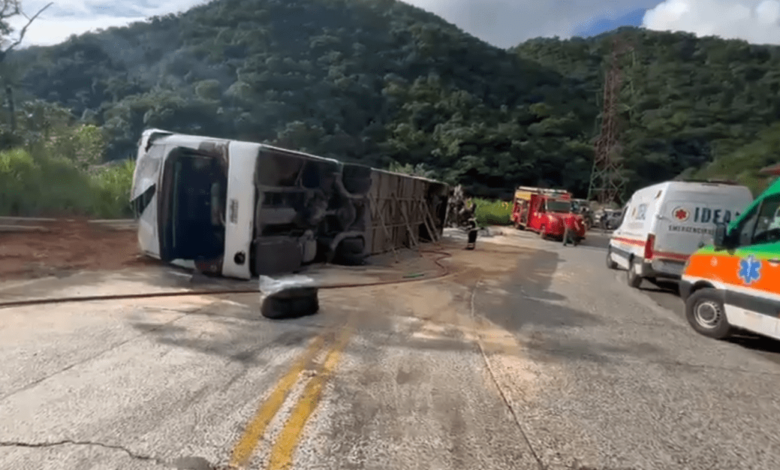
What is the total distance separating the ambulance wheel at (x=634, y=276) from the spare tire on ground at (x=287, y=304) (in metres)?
7.68

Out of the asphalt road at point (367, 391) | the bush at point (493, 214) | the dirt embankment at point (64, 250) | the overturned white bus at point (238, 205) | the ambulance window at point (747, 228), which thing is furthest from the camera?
the bush at point (493, 214)

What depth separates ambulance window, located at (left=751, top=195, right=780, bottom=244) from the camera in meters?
6.71

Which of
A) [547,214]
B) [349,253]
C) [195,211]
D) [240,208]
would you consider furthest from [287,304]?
[547,214]

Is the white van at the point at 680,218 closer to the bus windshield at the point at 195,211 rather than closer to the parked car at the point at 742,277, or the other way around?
the parked car at the point at 742,277

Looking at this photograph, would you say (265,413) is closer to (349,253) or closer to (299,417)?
(299,417)

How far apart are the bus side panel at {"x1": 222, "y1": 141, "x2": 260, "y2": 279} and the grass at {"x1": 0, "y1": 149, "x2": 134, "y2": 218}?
8.12 metres

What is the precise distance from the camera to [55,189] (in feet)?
50.6

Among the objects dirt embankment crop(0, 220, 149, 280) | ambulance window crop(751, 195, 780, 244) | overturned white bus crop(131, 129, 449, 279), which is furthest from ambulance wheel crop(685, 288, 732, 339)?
dirt embankment crop(0, 220, 149, 280)

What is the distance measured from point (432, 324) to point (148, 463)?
14.9 feet

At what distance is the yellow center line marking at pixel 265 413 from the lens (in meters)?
3.21

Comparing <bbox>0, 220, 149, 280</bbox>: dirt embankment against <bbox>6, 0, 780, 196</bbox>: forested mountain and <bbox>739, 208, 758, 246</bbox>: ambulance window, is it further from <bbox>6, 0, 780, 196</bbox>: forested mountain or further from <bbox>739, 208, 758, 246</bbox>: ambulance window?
<bbox>6, 0, 780, 196</bbox>: forested mountain

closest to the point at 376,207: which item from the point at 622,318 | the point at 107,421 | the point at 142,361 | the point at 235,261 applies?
the point at 235,261

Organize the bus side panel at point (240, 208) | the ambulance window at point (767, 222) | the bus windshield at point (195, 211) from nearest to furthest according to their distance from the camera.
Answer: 1. the ambulance window at point (767, 222)
2. the bus side panel at point (240, 208)
3. the bus windshield at point (195, 211)

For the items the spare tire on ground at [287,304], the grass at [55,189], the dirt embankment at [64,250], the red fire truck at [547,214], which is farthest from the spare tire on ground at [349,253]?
the red fire truck at [547,214]
